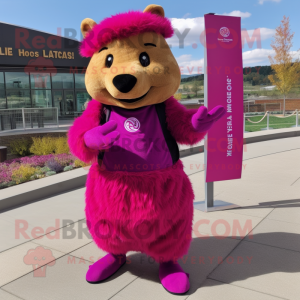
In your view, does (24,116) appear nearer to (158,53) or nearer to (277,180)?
(277,180)

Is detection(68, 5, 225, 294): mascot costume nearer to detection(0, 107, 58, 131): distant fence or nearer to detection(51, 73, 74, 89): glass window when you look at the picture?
detection(0, 107, 58, 131): distant fence

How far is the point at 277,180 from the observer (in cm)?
581

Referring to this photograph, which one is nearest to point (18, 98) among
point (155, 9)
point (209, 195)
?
point (209, 195)

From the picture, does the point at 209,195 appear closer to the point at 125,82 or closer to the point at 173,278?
the point at 173,278

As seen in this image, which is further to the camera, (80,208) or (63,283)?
(80,208)

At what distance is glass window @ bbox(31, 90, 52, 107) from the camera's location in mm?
18359

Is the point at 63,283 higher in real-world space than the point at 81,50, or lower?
lower

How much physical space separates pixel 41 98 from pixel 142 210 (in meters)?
18.0

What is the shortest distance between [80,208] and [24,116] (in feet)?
29.4

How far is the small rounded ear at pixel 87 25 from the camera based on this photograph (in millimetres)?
2615

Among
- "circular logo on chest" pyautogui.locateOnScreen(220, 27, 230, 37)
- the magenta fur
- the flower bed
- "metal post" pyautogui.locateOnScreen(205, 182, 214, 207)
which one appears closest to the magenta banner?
"circular logo on chest" pyautogui.locateOnScreen(220, 27, 230, 37)

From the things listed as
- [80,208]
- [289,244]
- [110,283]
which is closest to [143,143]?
[110,283]

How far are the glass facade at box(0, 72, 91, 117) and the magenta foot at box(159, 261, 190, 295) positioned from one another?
643 inches

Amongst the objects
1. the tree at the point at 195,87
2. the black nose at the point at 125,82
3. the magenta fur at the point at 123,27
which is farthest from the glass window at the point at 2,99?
the tree at the point at 195,87
